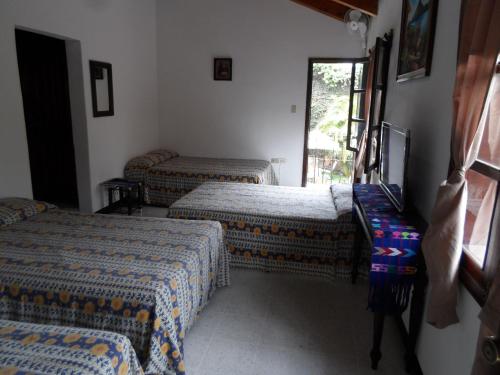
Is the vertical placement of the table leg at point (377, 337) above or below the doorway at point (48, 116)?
below

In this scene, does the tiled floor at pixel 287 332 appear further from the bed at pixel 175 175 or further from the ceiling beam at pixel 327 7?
the ceiling beam at pixel 327 7

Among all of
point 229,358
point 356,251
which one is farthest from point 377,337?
point 356,251

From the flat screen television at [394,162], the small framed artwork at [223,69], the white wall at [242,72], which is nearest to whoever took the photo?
the flat screen television at [394,162]

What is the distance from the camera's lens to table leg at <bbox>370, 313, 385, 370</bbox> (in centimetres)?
185

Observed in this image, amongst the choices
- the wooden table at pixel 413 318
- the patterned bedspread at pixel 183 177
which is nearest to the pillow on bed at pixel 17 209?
the patterned bedspread at pixel 183 177

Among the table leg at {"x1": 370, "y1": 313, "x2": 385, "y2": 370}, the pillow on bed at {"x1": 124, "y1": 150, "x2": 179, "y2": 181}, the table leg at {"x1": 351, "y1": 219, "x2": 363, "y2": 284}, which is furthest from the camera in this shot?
the pillow on bed at {"x1": 124, "y1": 150, "x2": 179, "y2": 181}

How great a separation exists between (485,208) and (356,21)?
3.78 metres

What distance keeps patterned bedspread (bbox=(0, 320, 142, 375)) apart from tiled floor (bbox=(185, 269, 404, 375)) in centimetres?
63

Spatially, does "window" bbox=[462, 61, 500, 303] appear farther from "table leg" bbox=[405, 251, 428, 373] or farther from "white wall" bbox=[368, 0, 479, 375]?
"table leg" bbox=[405, 251, 428, 373]

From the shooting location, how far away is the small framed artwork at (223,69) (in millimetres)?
5277

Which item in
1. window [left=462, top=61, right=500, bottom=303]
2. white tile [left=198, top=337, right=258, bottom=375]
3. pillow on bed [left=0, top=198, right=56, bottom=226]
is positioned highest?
window [left=462, top=61, right=500, bottom=303]

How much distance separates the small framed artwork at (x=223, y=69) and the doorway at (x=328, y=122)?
114 centimetres

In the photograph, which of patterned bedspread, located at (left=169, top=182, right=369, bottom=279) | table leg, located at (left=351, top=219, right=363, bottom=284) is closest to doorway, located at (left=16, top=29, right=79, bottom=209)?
patterned bedspread, located at (left=169, top=182, right=369, bottom=279)

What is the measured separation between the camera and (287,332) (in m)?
2.22
